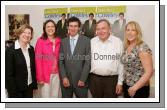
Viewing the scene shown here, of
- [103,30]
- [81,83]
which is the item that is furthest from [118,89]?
[103,30]

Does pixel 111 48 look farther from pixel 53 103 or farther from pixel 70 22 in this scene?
pixel 53 103

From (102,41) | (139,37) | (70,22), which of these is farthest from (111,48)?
(70,22)

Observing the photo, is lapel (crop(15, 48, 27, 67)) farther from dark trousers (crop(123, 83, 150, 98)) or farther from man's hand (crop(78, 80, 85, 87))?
dark trousers (crop(123, 83, 150, 98))

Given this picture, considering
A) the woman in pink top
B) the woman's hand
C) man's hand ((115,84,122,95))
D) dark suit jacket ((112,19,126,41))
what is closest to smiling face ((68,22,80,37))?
the woman in pink top

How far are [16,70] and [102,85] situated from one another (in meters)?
0.90

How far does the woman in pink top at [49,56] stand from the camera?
3.11m

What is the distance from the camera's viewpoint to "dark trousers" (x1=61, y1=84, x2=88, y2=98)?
10.2 feet

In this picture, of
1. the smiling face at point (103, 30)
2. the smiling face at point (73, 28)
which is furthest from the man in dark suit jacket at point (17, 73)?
the smiling face at point (103, 30)

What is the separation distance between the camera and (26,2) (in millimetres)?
3111

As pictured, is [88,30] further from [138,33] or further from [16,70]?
[16,70]

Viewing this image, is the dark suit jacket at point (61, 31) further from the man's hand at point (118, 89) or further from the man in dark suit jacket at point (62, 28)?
the man's hand at point (118, 89)

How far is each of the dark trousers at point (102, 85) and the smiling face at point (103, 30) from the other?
15.8 inches

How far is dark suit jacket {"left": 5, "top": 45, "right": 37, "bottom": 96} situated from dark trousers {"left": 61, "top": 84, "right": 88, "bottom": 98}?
0.31 m

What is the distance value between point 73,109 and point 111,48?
0.73 meters
